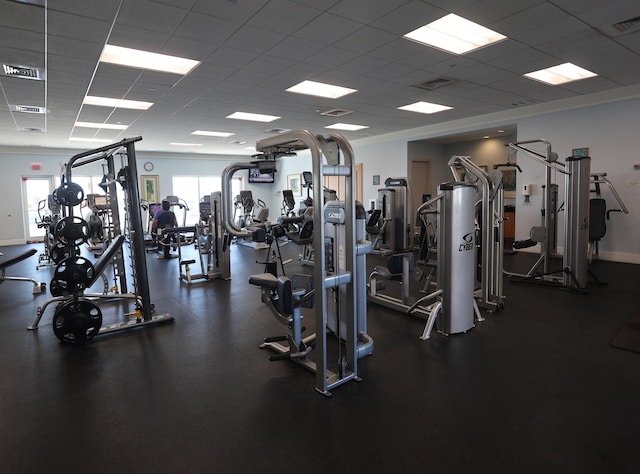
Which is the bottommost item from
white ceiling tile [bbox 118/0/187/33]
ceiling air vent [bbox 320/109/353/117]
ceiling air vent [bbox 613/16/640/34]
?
ceiling air vent [bbox 613/16/640/34]

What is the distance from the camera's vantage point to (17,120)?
7.61m

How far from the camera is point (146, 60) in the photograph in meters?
4.73

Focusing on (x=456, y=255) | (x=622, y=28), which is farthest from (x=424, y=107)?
(x=456, y=255)

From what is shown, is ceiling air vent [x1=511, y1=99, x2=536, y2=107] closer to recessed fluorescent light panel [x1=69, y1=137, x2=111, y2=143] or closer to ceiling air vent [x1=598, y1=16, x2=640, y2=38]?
ceiling air vent [x1=598, y1=16, x2=640, y2=38]

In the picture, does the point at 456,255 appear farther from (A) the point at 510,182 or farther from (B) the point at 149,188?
(B) the point at 149,188

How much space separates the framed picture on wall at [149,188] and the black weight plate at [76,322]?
33.7ft

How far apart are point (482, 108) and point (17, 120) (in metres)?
9.06

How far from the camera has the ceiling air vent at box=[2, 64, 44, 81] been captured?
4602mm

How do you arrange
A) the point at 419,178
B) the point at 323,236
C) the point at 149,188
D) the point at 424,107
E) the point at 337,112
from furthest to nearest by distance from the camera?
the point at 149,188
the point at 419,178
the point at 337,112
the point at 424,107
the point at 323,236

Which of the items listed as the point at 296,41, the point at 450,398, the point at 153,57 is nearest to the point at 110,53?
the point at 153,57

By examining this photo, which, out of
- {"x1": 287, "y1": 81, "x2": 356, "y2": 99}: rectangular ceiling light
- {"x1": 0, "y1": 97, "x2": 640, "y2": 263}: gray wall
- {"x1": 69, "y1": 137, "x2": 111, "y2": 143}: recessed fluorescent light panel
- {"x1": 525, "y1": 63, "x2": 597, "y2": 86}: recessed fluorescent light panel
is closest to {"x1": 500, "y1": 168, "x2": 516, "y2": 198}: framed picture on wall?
{"x1": 0, "y1": 97, "x2": 640, "y2": 263}: gray wall

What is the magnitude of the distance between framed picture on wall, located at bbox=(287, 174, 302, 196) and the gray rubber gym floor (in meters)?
10.6

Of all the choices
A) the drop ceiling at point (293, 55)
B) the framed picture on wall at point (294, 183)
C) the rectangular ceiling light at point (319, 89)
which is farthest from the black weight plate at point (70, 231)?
the framed picture on wall at point (294, 183)

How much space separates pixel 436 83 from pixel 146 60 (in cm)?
396
